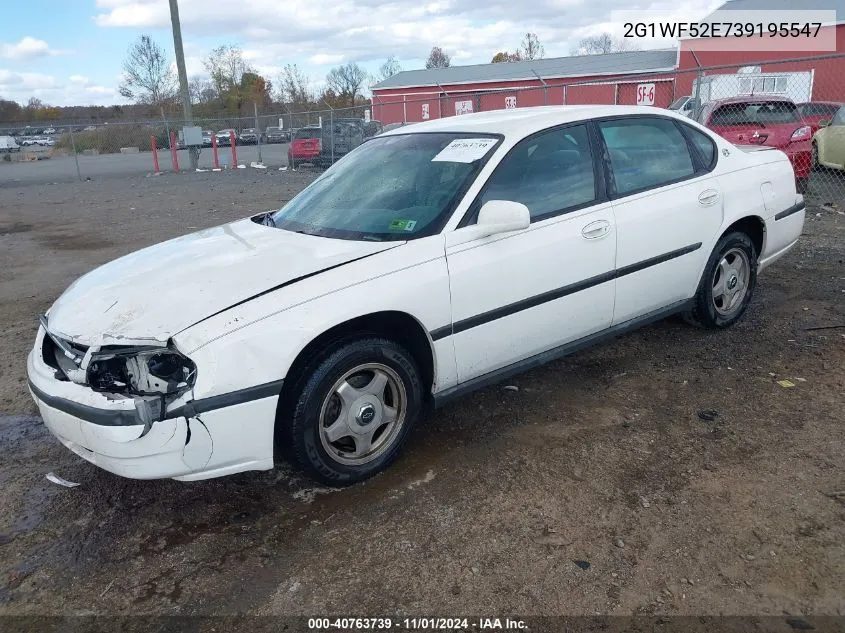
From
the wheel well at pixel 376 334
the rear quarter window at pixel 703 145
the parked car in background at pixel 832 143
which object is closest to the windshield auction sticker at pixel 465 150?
the wheel well at pixel 376 334

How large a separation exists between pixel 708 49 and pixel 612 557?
27.3 metres

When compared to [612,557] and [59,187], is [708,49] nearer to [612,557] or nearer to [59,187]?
[59,187]

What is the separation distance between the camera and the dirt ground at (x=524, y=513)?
8.05ft

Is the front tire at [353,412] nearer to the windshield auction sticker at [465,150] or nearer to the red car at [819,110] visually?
the windshield auction sticker at [465,150]

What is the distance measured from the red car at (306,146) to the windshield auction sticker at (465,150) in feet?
54.8

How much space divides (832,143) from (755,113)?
6.58 ft

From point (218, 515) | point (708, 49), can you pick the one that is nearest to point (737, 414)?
point (218, 515)

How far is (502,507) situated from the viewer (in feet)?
9.66

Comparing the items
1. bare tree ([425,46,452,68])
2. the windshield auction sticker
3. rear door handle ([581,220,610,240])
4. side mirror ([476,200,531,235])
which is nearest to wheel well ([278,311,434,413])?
side mirror ([476,200,531,235])

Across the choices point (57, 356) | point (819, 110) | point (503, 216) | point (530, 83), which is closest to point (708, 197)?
point (503, 216)

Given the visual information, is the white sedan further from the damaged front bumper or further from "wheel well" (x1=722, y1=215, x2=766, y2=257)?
"wheel well" (x1=722, y1=215, x2=766, y2=257)

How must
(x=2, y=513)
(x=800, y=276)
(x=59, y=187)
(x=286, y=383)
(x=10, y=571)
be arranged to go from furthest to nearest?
(x=59, y=187) → (x=800, y=276) → (x=2, y=513) → (x=286, y=383) → (x=10, y=571)

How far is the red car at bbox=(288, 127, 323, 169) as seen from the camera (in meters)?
20.0

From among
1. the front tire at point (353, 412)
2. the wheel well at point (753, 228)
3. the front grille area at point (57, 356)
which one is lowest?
the front tire at point (353, 412)
